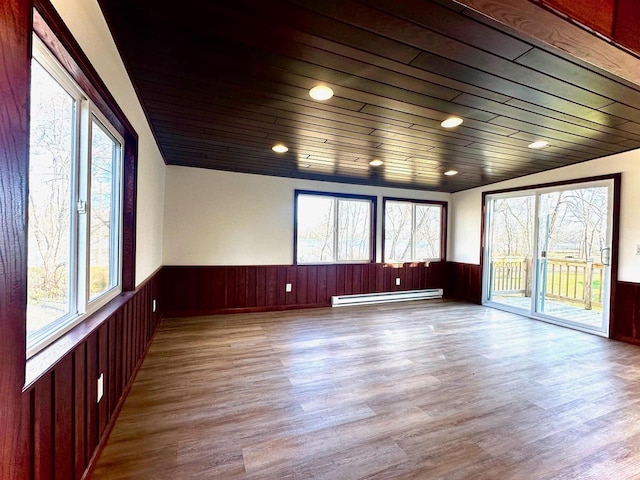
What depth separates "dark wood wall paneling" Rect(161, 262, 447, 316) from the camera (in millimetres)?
4445

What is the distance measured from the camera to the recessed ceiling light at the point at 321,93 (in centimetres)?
216

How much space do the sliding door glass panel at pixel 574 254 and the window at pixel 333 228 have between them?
2.67m

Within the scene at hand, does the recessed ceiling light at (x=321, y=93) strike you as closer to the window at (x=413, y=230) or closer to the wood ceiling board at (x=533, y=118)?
the wood ceiling board at (x=533, y=118)

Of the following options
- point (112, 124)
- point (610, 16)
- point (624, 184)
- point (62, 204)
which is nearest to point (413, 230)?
point (624, 184)

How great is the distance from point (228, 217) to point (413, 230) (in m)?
3.52

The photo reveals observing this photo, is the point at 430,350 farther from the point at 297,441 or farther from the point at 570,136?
the point at 570,136

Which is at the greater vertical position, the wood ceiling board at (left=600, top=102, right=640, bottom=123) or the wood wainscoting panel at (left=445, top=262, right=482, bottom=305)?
the wood ceiling board at (left=600, top=102, right=640, bottom=123)

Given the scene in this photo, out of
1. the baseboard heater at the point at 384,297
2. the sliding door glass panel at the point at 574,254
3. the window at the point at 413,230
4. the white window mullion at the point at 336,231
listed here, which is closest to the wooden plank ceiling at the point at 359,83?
the sliding door glass panel at the point at 574,254

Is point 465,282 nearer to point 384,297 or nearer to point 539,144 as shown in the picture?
point 384,297

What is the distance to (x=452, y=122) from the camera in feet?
8.94

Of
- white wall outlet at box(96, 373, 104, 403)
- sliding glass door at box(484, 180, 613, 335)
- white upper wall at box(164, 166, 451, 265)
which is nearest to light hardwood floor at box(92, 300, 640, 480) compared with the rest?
white wall outlet at box(96, 373, 104, 403)

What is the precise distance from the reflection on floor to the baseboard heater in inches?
45.4

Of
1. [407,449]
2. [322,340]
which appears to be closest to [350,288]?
[322,340]

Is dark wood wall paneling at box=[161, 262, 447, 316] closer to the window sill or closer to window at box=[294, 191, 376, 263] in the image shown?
window at box=[294, 191, 376, 263]
